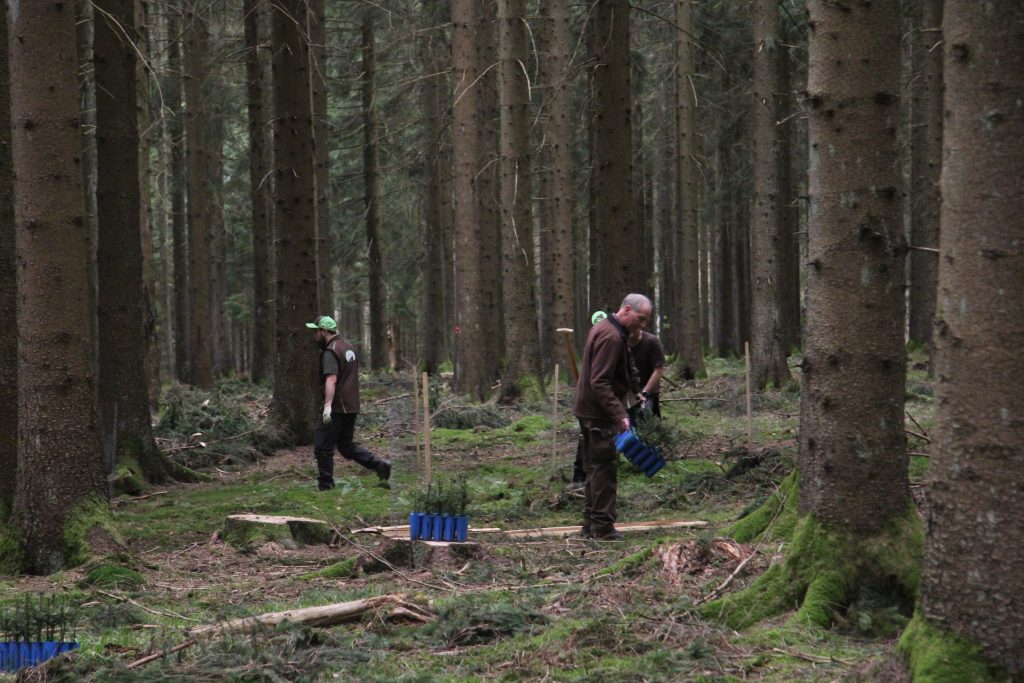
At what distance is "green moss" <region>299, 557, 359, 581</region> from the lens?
841 centimetres

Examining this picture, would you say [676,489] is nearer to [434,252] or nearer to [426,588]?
[426,588]

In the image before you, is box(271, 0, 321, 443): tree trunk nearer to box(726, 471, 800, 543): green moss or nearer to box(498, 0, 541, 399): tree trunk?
box(498, 0, 541, 399): tree trunk

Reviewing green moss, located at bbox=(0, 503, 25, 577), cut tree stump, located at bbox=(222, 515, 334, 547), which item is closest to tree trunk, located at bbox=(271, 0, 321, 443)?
cut tree stump, located at bbox=(222, 515, 334, 547)

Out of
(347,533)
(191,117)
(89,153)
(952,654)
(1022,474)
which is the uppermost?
(191,117)

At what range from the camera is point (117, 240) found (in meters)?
12.1

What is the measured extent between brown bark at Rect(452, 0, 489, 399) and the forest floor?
4470 mm

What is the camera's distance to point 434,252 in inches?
1161

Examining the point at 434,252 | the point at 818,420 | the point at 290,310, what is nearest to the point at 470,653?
the point at 818,420

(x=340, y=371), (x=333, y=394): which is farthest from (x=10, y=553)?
(x=340, y=371)

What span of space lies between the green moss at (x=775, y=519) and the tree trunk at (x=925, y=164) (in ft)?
40.6

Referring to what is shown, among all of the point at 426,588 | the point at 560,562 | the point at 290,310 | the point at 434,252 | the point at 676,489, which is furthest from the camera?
the point at 434,252

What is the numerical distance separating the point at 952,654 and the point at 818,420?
1912 millimetres

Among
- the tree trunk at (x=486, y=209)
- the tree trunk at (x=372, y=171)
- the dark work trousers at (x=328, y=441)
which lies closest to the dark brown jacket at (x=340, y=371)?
the dark work trousers at (x=328, y=441)

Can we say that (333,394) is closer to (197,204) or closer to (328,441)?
(328,441)
